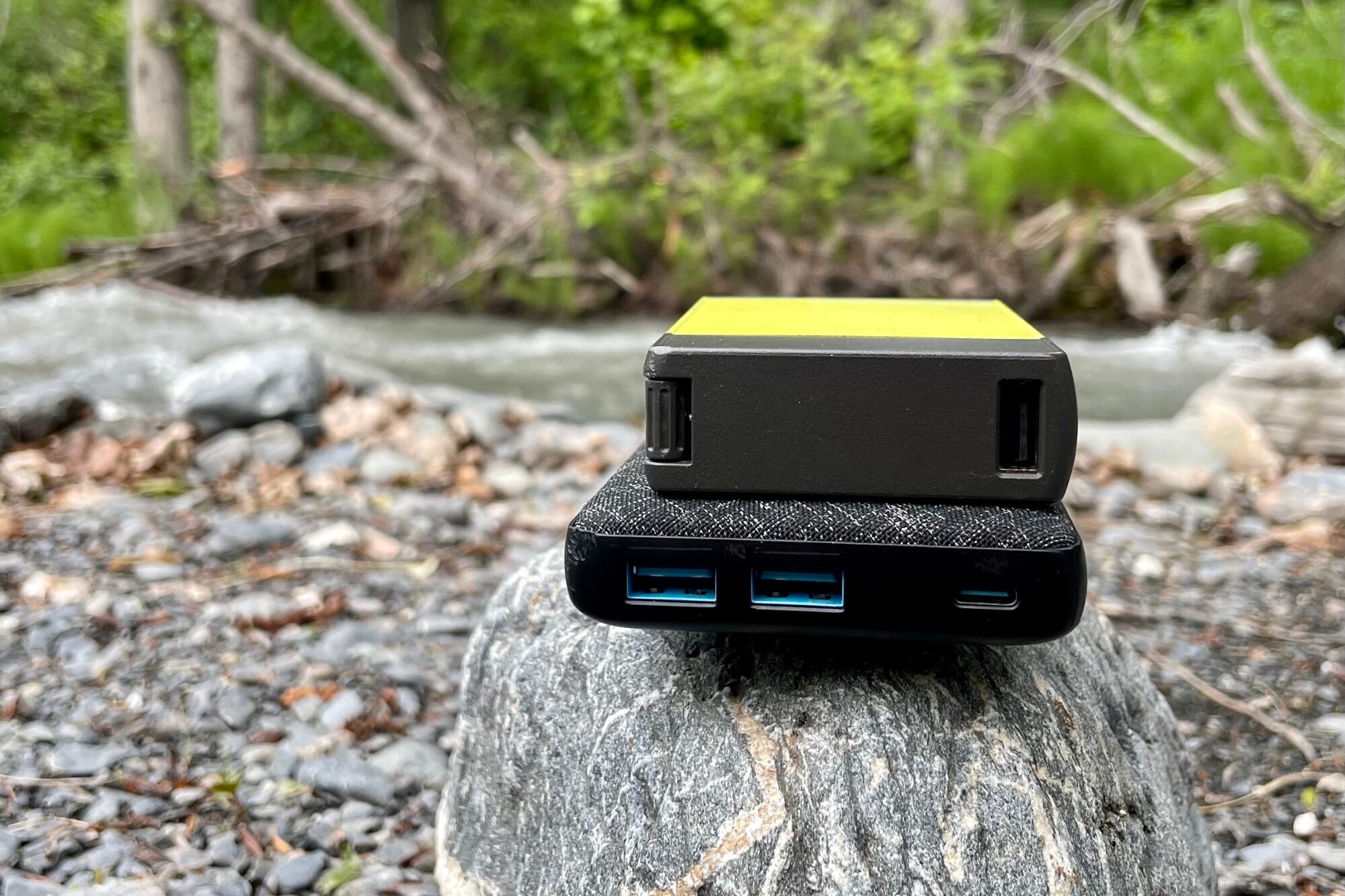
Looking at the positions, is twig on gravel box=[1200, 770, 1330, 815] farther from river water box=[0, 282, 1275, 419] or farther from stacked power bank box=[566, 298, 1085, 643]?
river water box=[0, 282, 1275, 419]

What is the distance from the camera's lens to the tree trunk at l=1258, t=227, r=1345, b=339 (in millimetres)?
6734

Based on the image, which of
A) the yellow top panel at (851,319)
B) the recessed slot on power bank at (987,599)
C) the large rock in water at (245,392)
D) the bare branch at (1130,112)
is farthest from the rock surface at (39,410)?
the bare branch at (1130,112)

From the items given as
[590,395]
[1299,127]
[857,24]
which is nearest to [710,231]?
[590,395]

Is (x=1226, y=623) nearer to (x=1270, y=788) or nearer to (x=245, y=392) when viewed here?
(x=1270, y=788)

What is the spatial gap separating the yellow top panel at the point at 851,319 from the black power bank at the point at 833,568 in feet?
0.72

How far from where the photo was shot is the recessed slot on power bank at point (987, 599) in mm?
1239

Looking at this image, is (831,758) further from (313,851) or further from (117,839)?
(117,839)

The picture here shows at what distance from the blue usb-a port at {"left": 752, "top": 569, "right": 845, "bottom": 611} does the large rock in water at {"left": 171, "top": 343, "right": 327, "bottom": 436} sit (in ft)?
12.6

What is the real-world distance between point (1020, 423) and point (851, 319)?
1.14 ft

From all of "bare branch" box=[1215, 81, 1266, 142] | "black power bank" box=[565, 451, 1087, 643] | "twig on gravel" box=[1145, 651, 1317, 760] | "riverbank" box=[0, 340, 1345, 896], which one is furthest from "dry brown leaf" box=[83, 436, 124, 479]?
"bare branch" box=[1215, 81, 1266, 142]

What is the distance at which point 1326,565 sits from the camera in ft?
12.1

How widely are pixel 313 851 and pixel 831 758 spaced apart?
114cm

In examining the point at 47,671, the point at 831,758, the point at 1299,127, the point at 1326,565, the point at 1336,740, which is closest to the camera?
the point at 831,758

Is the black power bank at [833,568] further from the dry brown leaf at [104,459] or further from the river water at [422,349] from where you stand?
the river water at [422,349]
